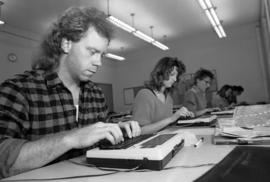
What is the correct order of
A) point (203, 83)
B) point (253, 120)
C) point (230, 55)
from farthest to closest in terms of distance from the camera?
point (230, 55), point (203, 83), point (253, 120)

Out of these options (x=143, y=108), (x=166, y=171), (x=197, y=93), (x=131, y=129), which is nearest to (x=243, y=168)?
(x=166, y=171)

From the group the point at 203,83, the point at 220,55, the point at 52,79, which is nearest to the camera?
the point at 52,79

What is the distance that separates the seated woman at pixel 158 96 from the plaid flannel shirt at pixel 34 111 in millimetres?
709

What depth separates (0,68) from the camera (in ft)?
15.3

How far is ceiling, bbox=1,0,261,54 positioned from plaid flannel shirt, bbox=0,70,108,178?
116 inches

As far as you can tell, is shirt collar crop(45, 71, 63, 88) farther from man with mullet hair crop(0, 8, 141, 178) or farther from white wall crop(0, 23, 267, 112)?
white wall crop(0, 23, 267, 112)

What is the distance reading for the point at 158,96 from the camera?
79.3 inches

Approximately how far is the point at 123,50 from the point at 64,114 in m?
6.69

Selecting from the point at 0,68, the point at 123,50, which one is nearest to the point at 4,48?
the point at 0,68

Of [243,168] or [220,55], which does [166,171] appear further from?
[220,55]

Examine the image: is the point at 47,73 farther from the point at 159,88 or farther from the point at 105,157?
the point at 159,88

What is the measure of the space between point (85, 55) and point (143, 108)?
0.90 meters

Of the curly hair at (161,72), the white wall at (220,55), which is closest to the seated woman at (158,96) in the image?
the curly hair at (161,72)

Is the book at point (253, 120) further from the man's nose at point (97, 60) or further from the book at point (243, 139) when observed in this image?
the man's nose at point (97, 60)
